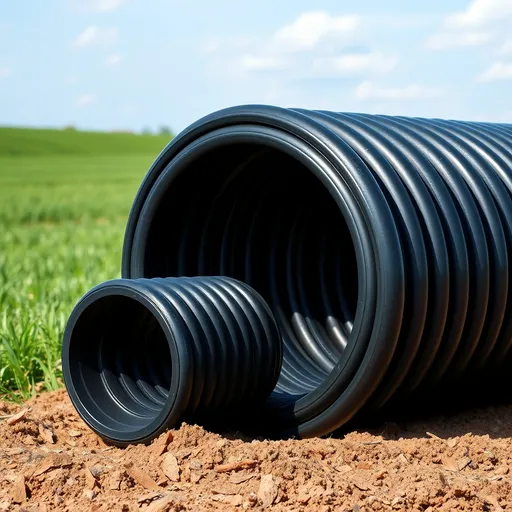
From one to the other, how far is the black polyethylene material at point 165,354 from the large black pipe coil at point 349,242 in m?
0.14

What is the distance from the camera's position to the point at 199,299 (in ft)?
13.0

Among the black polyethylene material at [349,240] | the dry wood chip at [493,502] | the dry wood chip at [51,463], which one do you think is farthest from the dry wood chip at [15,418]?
the dry wood chip at [493,502]

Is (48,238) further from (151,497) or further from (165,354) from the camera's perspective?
(151,497)

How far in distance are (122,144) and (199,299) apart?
200ft

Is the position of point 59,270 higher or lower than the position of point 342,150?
lower

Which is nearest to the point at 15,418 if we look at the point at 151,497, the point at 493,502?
the point at 151,497

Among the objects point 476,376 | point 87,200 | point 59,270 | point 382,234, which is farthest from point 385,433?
point 87,200

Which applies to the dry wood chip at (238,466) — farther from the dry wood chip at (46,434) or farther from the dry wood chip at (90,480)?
the dry wood chip at (46,434)

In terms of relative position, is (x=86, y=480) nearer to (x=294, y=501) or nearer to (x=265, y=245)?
(x=294, y=501)

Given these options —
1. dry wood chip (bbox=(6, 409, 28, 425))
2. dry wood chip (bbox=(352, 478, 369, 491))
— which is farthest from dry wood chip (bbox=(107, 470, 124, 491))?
dry wood chip (bbox=(6, 409, 28, 425))

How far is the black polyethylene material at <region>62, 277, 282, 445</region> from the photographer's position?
3.76 metres

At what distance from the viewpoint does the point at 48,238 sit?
14.1 m

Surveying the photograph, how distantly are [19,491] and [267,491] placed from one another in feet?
2.96

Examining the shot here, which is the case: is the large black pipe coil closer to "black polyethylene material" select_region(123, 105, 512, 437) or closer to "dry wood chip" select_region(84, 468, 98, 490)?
"black polyethylene material" select_region(123, 105, 512, 437)
